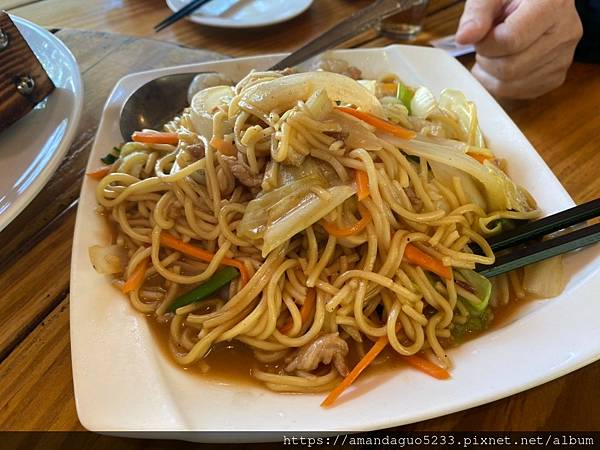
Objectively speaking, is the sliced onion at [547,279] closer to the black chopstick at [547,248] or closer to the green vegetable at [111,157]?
the black chopstick at [547,248]

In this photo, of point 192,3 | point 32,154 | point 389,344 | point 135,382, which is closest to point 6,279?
point 32,154

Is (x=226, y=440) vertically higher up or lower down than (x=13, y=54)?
lower down

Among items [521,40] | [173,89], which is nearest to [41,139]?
[173,89]

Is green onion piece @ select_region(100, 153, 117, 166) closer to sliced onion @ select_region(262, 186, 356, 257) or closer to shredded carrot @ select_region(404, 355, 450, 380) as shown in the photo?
sliced onion @ select_region(262, 186, 356, 257)

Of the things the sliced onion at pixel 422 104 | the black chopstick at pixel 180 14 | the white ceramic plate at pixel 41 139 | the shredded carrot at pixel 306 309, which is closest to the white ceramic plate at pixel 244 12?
the black chopstick at pixel 180 14

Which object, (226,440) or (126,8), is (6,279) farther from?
(126,8)
